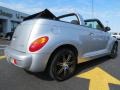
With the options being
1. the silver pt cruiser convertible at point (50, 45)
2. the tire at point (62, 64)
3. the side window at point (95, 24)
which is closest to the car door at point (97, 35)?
the side window at point (95, 24)

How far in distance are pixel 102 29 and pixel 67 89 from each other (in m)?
3.23

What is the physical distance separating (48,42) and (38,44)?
8.8 inches

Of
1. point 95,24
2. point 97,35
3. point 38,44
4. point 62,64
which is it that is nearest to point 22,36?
point 38,44

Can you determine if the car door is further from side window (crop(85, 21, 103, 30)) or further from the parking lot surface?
the parking lot surface

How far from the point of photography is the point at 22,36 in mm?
4512

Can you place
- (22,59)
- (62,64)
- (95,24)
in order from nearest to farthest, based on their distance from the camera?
(22,59)
(62,64)
(95,24)

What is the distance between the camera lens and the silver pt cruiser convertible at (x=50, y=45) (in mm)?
4137

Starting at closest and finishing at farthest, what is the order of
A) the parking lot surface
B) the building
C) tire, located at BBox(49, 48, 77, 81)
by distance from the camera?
the parking lot surface, tire, located at BBox(49, 48, 77, 81), the building

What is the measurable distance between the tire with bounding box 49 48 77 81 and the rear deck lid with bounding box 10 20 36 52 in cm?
71

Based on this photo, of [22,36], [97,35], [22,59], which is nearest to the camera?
[22,59]

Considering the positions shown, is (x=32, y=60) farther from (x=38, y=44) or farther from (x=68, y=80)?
(x=68, y=80)

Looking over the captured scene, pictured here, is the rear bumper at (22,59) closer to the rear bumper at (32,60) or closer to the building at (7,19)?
the rear bumper at (32,60)

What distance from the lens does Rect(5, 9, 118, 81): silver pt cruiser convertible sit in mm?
4137

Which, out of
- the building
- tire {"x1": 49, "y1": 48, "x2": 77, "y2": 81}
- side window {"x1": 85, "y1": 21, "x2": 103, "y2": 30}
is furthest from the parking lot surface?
the building
